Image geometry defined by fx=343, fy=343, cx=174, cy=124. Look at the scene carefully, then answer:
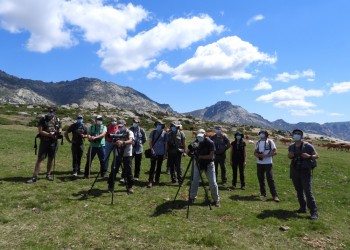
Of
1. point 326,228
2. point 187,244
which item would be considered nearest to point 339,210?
point 326,228

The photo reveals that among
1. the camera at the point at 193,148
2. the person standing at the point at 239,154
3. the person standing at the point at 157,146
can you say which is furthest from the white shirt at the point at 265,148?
the person standing at the point at 157,146

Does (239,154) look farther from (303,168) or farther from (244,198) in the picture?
(303,168)

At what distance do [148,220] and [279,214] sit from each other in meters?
5.76

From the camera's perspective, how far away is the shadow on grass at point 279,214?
14019 mm

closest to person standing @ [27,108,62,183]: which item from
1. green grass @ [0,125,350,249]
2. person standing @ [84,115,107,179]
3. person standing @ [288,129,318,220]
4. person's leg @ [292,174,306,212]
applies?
green grass @ [0,125,350,249]

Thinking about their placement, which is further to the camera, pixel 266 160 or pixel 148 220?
pixel 266 160

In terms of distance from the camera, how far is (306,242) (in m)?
11.6

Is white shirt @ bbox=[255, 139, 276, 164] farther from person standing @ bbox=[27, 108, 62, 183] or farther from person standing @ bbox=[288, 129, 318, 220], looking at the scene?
person standing @ bbox=[27, 108, 62, 183]

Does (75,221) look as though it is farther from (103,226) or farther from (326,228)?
(326,228)

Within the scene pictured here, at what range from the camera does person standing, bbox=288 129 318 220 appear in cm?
1426

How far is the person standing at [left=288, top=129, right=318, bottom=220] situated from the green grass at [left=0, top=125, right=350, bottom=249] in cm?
70

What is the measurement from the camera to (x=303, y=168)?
47.1ft

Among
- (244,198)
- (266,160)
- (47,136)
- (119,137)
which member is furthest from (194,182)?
(47,136)

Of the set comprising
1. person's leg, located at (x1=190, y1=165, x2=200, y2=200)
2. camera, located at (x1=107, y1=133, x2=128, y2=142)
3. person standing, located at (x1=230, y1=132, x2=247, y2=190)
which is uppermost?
camera, located at (x1=107, y1=133, x2=128, y2=142)
